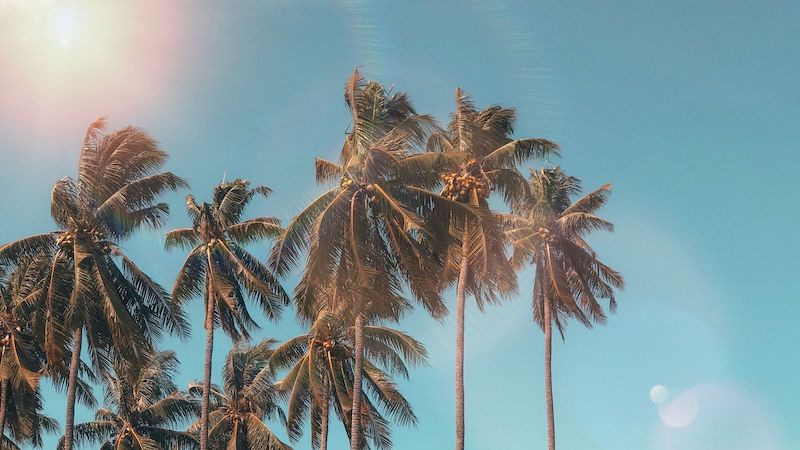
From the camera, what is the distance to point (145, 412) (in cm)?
4094

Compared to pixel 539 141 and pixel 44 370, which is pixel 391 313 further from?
pixel 44 370

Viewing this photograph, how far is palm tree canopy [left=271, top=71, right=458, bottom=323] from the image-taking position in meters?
22.4

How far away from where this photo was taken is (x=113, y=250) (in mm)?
26641

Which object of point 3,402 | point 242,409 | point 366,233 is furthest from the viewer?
point 242,409

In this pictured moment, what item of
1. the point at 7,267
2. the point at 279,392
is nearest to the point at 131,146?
the point at 7,267

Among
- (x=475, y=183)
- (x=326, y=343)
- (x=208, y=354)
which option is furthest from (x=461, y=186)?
(x=208, y=354)

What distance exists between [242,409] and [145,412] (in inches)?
193

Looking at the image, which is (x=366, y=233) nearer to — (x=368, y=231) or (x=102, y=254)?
(x=368, y=231)

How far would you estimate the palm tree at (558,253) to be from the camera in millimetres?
34156

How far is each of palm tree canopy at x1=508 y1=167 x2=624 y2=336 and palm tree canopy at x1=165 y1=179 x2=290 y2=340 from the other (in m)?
9.93

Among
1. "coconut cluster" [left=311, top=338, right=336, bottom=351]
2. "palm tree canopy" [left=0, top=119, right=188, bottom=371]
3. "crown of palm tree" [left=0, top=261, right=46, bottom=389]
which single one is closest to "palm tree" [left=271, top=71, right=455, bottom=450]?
"palm tree canopy" [left=0, top=119, right=188, bottom=371]

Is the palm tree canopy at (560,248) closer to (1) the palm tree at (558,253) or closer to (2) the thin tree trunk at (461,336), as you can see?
(1) the palm tree at (558,253)

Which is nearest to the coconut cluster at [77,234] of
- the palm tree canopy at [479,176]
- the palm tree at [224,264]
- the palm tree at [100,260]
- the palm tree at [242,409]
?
the palm tree at [100,260]

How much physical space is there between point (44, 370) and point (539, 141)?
769 inches
